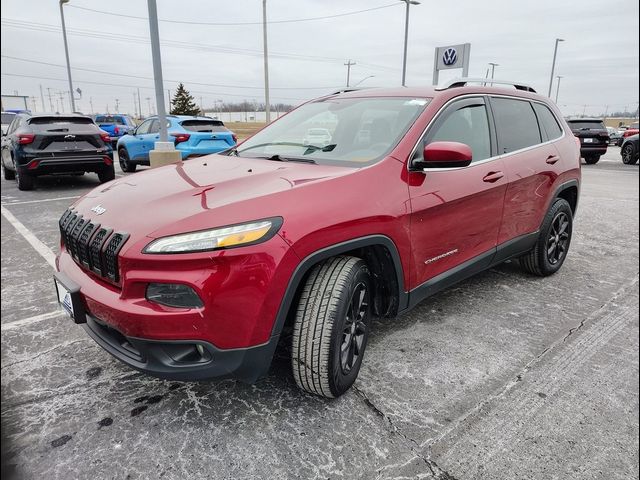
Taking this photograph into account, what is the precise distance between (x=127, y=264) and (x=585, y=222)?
678 cm

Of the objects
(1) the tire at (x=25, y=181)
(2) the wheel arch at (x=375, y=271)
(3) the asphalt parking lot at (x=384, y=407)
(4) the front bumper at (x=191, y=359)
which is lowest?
(3) the asphalt parking lot at (x=384, y=407)

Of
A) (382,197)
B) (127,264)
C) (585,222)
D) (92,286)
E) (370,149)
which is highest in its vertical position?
(370,149)

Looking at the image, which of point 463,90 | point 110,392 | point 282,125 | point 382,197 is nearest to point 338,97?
point 282,125

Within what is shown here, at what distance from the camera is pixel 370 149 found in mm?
2740

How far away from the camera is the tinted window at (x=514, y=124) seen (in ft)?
11.4

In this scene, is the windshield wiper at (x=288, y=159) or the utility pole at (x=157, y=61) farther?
the utility pole at (x=157, y=61)

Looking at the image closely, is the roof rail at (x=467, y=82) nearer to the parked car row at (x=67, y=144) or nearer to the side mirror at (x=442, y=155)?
the side mirror at (x=442, y=155)

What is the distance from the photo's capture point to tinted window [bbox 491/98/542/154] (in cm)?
348

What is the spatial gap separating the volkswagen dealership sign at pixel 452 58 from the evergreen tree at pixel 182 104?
979 inches

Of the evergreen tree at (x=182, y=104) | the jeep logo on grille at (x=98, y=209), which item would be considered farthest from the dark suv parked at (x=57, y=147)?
the evergreen tree at (x=182, y=104)

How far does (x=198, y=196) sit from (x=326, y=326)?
0.87 m

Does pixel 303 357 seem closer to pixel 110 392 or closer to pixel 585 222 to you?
pixel 110 392

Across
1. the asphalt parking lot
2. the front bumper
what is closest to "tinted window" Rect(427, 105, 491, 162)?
the asphalt parking lot

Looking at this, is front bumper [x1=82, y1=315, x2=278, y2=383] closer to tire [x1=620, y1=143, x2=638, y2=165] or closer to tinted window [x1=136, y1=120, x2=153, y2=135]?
tinted window [x1=136, y1=120, x2=153, y2=135]
